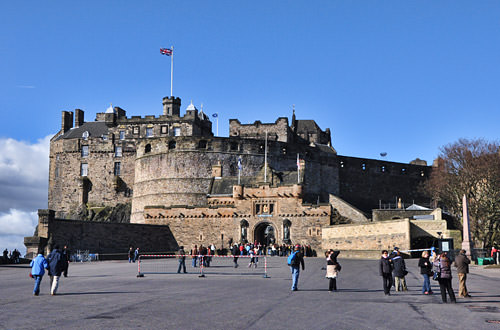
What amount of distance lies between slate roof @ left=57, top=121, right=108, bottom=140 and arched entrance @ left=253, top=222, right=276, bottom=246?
2735 centimetres

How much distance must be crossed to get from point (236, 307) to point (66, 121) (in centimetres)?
6420

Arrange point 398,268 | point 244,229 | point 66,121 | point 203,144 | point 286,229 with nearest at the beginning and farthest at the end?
point 398,268, point 286,229, point 244,229, point 203,144, point 66,121

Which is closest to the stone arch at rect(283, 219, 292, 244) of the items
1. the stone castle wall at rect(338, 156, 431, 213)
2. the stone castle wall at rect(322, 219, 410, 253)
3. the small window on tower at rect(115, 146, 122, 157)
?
the stone castle wall at rect(322, 219, 410, 253)

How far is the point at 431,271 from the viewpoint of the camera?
16125mm

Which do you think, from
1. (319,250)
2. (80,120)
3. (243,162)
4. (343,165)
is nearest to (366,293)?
(319,250)

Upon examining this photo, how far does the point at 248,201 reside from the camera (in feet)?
161

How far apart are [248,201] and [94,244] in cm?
1289

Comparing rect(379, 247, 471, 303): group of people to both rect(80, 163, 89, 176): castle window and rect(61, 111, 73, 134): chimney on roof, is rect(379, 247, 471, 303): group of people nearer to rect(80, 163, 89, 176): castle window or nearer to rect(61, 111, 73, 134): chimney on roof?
rect(80, 163, 89, 176): castle window

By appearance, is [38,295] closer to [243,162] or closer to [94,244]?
[94,244]

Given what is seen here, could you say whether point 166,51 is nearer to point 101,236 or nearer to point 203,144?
point 203,144

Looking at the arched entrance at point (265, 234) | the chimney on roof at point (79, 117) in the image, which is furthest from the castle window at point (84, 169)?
the arched entrance at point (265, 234)

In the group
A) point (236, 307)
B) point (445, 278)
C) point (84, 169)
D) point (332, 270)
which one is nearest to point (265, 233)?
point (84, 169)

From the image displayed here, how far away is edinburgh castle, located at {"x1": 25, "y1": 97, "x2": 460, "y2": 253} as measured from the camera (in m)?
46.2

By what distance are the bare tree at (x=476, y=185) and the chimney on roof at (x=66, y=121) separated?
1753 inches
